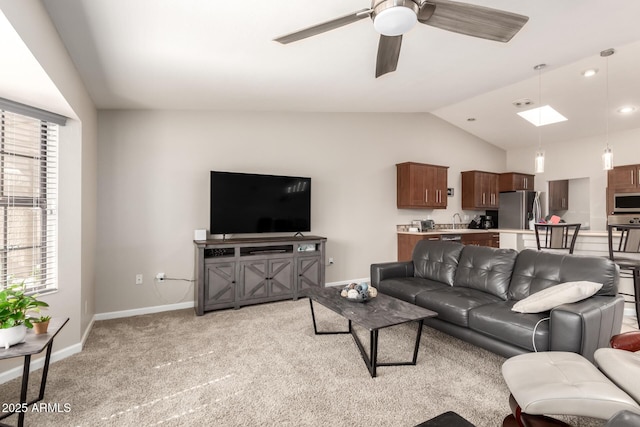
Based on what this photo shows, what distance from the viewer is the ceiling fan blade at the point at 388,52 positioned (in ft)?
7.00

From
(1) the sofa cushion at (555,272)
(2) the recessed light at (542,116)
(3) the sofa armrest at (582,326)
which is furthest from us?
(2) the recessed light at (542,116)

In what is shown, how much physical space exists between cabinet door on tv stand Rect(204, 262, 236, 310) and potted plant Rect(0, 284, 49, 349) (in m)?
2.03

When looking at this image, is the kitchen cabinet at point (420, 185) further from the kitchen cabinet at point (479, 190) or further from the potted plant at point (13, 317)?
the potted plant at point (13, 317)

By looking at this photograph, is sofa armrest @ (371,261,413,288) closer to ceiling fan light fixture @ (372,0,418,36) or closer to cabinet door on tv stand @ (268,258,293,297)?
cabinet door on tv stand @ (268,258,293,297)

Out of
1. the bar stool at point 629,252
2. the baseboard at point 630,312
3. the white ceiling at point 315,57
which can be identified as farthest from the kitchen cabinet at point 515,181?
the baseboard at point 630,312

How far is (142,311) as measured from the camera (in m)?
3.94

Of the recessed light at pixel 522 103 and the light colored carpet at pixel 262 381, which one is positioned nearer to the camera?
the light colored carpet at pixel 262 381

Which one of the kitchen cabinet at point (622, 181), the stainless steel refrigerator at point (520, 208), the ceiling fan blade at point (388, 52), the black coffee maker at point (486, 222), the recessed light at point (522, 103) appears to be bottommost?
the black coffee maker at point (486, 222)

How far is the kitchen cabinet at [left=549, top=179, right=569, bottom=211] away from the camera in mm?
6691

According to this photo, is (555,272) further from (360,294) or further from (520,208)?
(520,208)

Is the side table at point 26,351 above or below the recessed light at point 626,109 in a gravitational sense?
below

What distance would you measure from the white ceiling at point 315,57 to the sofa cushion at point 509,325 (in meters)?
2.34

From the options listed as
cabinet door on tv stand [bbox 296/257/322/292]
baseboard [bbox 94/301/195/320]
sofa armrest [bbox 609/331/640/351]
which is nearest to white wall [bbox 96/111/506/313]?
baseboard [bbox 94/301/195/320]

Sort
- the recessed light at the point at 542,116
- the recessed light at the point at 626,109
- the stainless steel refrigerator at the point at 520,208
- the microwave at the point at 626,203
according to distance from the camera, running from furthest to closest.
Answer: the stainless steel refrigerator at the point at 520,208
the recessed light at the point at 542,116
the microwave at the point at 626,203
the recessed light at the point at 626,109
